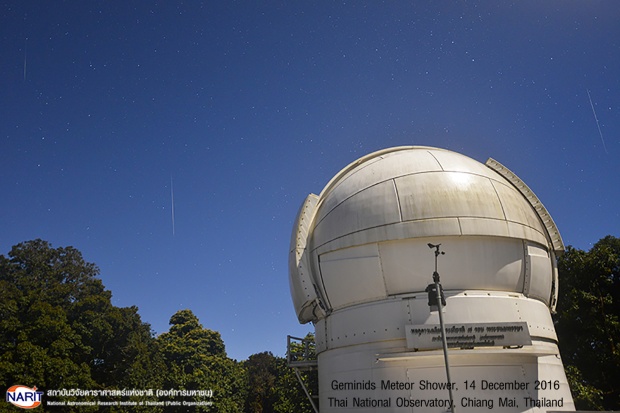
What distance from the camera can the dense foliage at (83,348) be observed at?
958 inches

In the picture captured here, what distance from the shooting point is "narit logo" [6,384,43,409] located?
22562 millimetres

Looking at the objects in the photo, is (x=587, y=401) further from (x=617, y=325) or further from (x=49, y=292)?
(x=49, y=292)

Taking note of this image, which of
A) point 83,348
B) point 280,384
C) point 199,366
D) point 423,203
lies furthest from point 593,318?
point 199,366

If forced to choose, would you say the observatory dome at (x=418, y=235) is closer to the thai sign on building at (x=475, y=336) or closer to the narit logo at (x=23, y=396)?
the thai sign on building at (x=475, y=336)

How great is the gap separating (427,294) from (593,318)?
58.1 ft

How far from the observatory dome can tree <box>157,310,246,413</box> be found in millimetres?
24071

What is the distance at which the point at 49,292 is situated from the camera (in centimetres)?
3231

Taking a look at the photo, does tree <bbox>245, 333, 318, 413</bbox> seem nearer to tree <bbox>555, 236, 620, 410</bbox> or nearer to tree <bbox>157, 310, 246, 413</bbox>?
tree <bbox>157, 310, 246, 413</bbox>

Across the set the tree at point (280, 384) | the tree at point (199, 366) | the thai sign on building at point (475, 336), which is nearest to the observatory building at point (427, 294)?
the thai sign on building at point (475, 336)

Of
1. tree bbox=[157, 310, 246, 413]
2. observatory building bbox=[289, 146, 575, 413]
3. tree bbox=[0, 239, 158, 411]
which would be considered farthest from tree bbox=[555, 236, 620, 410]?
tree bbox=[0, 239, 158, 411]

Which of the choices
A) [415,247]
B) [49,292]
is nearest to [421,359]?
[415,247]

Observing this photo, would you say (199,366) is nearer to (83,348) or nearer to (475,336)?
(83,348)

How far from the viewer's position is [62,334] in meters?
26.3

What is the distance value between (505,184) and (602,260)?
14885 millimetres
